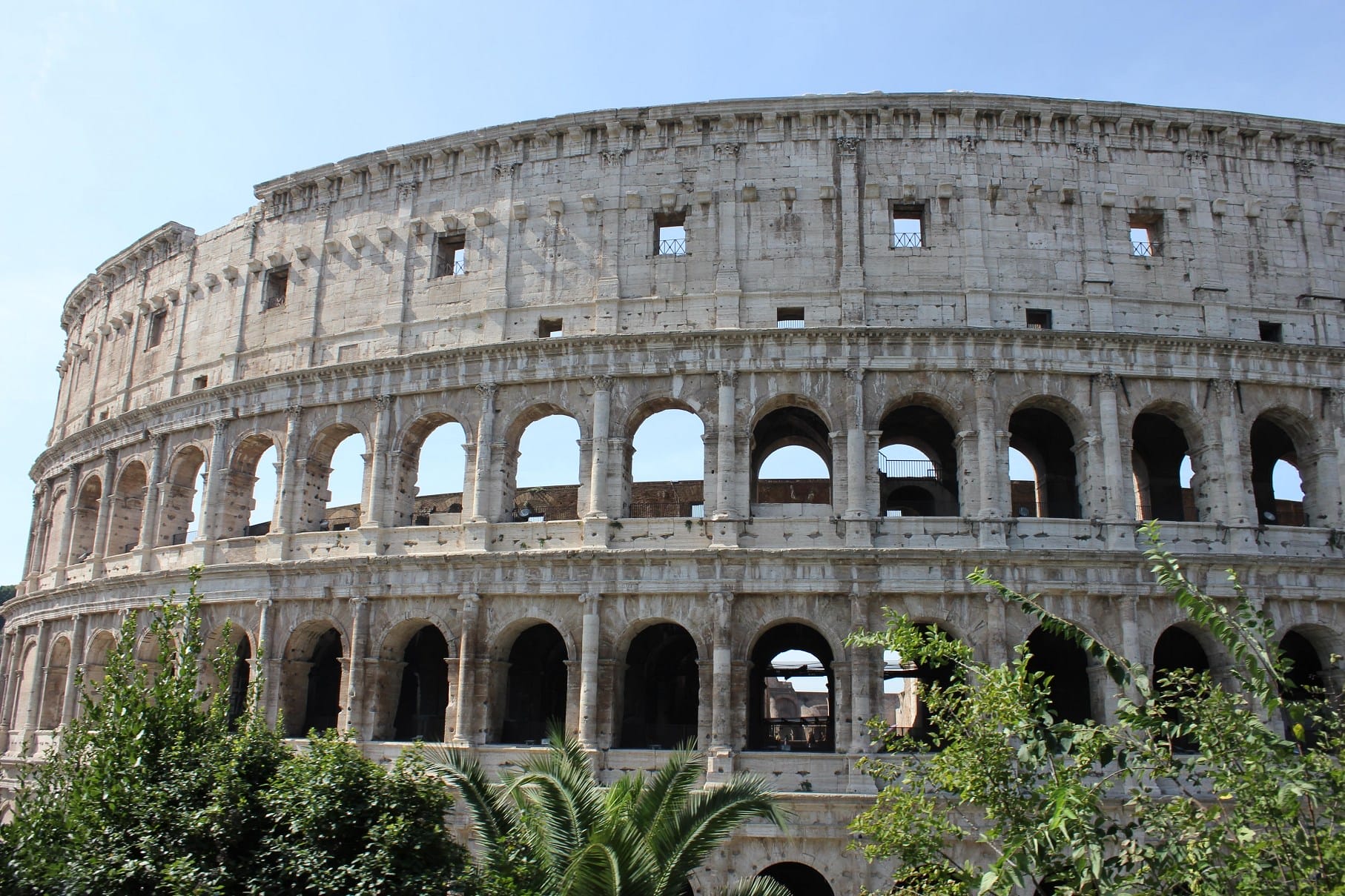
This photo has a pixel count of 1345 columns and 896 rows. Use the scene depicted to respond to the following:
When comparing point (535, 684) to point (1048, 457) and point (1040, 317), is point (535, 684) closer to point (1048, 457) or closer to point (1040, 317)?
point (1048, 457)

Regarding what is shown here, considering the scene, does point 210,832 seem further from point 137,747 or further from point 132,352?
point 132,352

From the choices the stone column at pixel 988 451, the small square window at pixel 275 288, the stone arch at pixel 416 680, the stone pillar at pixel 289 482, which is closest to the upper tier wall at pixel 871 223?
the stone column at pixel 988 451

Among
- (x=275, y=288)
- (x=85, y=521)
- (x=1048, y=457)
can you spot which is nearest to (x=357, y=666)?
(x=275, y=288)

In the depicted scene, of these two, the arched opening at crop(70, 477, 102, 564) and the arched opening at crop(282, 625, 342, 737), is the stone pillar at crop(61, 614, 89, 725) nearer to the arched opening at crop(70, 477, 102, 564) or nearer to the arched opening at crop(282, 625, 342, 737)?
the arched opening at crop(70, 477, 102, 564)

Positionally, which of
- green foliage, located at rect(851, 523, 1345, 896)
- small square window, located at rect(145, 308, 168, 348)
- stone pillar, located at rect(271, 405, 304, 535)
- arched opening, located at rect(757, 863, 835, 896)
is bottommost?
arched opening, located at rect(757, 863, 835, 896)

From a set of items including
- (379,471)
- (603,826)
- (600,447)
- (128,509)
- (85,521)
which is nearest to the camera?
(603,826)

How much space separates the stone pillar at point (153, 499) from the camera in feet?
86.6

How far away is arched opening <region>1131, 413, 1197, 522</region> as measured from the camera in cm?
2408

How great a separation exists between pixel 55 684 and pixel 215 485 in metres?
8.97

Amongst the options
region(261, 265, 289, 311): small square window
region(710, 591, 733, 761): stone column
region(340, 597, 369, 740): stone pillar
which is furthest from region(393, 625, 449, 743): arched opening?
region(261, 265, 289, 311): small square window

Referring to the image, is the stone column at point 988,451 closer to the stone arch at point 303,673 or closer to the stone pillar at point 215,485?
the stone arch at point 303,673

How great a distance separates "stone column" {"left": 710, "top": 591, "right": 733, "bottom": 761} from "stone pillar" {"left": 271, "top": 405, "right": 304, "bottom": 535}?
10.3 metres

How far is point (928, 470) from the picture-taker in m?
25.0

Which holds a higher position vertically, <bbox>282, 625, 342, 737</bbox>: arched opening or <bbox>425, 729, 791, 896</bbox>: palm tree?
<bbox>282, 625, 342, 737</bbox>: arched opening
